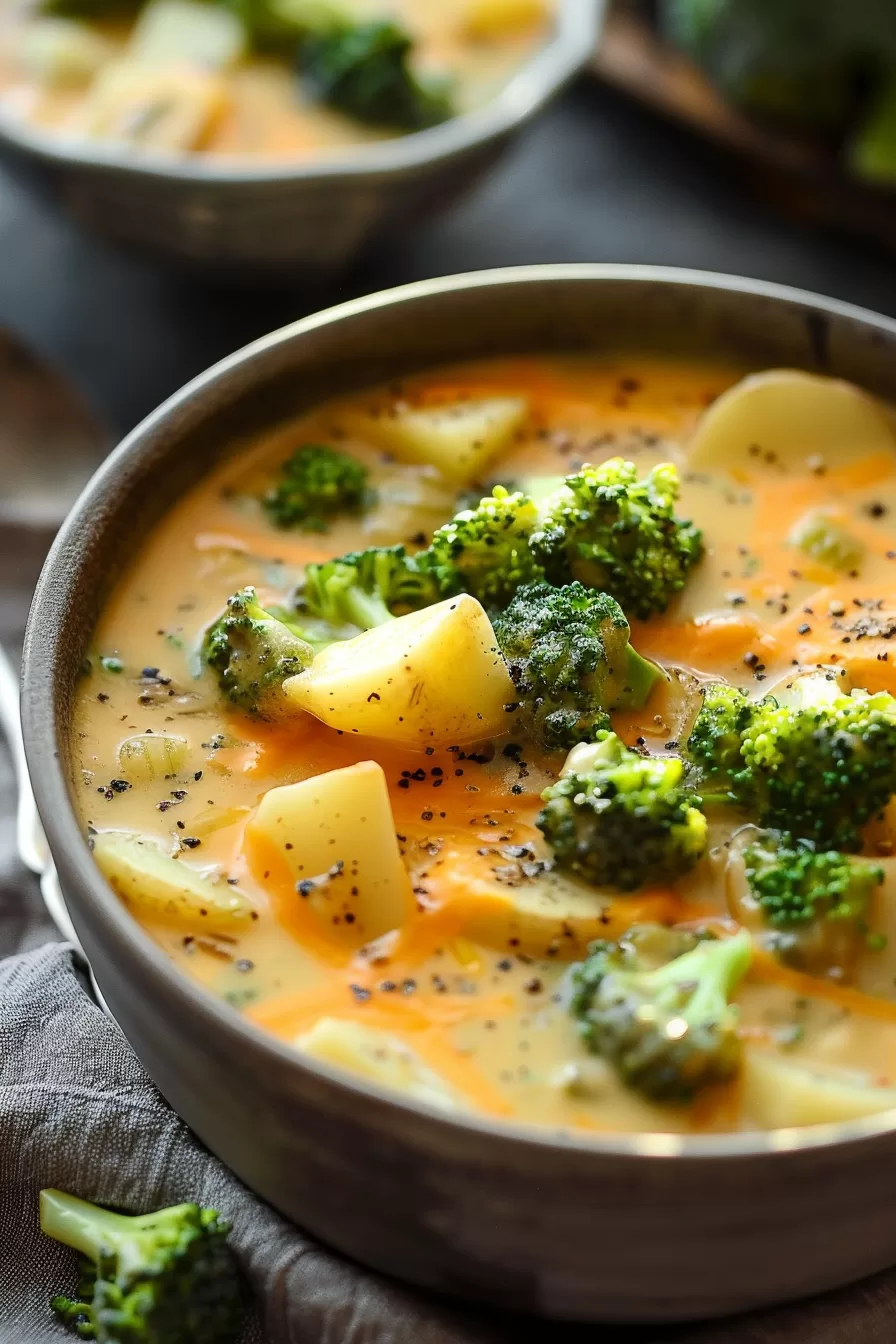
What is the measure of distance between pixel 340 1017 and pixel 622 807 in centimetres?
51

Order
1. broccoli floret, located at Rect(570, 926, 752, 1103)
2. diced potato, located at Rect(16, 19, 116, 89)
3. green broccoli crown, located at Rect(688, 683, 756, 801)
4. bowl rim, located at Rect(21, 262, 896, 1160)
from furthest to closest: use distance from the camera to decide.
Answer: diced potato, located at Rect(16, 19, 116, 89) < green broccoli crown, located at Rect(688, 683, 756, 801) < broccoli floret, located at Rect(570, 926, 752, 1103) < bowl rim, located at Rect(21, 262, 896, 1160)

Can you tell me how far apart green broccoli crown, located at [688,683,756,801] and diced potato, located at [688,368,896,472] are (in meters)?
0.80

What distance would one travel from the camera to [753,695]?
2.66m

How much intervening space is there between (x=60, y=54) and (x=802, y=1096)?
13.0 feet

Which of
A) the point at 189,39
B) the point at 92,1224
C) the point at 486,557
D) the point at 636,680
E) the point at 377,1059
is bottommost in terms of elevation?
the point at 92,1224

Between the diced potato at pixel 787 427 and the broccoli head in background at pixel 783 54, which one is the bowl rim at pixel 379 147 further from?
the diced potato at pixel 787 427

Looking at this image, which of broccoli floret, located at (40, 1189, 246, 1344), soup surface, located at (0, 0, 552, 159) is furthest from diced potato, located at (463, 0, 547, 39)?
broccoli floret, located at (40, 1189, 246, 1344)

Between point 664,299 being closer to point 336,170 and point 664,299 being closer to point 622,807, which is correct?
point 336,170

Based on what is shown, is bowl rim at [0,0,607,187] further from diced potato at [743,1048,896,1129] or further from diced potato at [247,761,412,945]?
diced potato at [743,1048,896,1129]

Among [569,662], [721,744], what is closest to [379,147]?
[569,662]

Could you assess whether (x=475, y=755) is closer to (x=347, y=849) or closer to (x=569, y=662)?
(x=569, y=662)

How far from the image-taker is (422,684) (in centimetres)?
246

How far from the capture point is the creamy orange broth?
2178 millimetres

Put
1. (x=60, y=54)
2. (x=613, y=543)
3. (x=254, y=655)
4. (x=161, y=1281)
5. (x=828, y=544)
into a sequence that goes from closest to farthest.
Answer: (x=161, y=1281), (x=254, y=655), (x=613, y=543), (x=828, y=544), (x=60, y=54)
